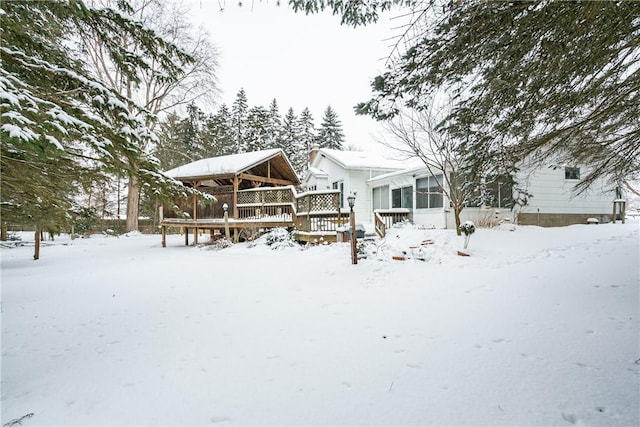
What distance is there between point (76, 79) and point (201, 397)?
358 centimetres

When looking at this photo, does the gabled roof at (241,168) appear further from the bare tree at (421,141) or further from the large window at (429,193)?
the large window at (429,193)

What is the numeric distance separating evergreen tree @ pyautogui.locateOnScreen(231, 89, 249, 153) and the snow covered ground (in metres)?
26.2

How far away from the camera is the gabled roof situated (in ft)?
40.8

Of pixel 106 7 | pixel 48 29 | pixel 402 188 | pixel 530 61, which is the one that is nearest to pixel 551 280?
pixel 530 61

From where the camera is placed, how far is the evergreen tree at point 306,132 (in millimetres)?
30833

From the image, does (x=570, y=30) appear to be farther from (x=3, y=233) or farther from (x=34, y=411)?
(x=3, y=233)

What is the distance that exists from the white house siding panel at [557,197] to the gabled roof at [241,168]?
34.8 feet

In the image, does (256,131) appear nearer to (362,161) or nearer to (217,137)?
(217,137)

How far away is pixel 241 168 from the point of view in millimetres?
12180

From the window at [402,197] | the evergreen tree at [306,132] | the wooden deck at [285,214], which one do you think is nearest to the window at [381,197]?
the window at [402,197]

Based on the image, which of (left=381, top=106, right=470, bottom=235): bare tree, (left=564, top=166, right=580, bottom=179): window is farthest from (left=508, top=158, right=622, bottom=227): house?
(left=381, top=106, right=470, bottom=235): bare tree

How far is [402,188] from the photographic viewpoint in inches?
528

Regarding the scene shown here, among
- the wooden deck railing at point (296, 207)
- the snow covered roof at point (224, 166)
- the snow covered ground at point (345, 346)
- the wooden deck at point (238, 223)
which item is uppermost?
the snow covered roof at point (224, 166)

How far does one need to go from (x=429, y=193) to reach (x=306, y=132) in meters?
22.5
